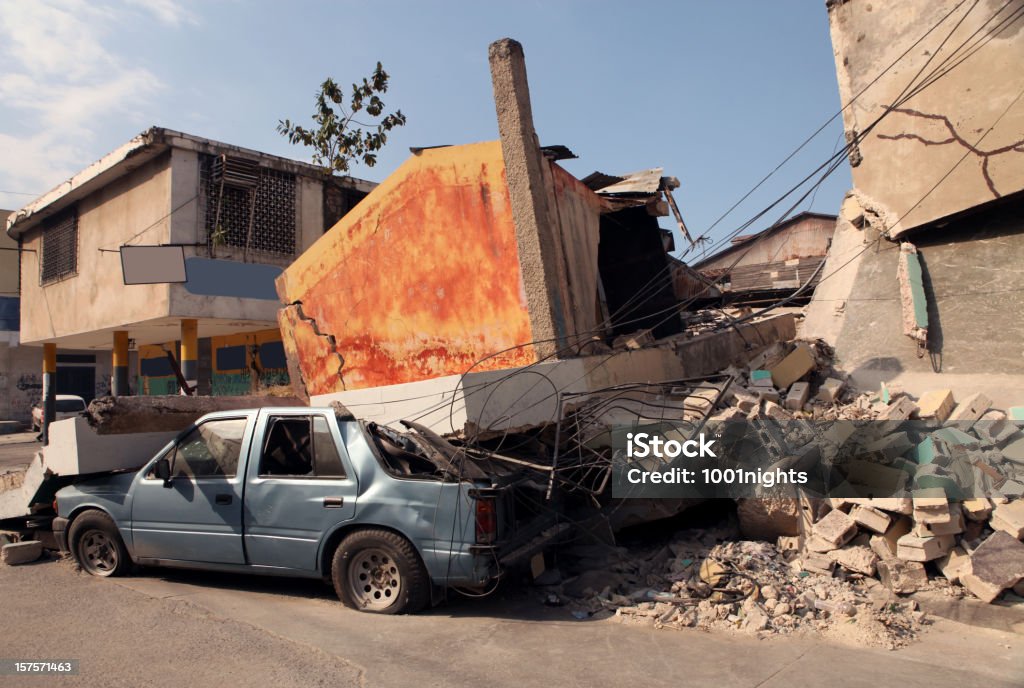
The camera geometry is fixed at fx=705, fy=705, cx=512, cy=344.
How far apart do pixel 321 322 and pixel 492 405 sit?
172 inches

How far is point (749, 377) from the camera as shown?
7.96 meters

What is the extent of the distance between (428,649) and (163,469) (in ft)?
9.70

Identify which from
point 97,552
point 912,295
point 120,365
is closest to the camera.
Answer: point 97,552

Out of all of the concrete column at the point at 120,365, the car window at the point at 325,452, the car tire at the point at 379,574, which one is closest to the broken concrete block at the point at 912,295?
the car tire at the point at 379,574

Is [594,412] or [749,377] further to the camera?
[749,377]

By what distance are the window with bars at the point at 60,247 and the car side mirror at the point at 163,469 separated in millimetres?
14363

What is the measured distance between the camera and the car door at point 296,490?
513cm

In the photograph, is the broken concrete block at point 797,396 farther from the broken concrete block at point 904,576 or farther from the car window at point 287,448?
the car window at point 287,448

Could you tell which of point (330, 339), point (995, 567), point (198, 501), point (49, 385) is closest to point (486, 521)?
point (198, 501)

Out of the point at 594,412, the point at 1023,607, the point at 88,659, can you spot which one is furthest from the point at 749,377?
the point at 88,659

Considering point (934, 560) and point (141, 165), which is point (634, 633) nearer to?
point (934, 560)

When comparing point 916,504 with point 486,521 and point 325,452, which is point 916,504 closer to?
point 486,521

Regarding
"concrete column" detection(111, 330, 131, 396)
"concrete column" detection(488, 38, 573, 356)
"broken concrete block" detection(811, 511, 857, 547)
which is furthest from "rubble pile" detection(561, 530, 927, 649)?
"concrete column" detection(111, 330, 131, 396)

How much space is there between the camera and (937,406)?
657 cm
